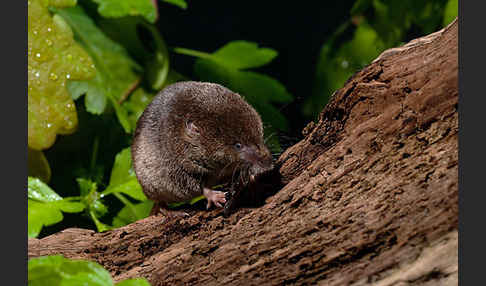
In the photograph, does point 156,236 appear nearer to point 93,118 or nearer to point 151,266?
point 151,266

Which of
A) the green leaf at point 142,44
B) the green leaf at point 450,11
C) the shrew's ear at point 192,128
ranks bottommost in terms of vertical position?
the shrew's ear at point 192,128

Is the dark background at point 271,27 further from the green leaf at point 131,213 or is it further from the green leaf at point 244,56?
the green leaf at point 131,213

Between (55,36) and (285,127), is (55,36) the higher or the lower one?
the higher one

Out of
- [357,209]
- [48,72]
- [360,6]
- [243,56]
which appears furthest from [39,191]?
[360,6]

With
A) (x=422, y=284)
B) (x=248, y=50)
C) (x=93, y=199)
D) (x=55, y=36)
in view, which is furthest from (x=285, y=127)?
(x=422, y=284)

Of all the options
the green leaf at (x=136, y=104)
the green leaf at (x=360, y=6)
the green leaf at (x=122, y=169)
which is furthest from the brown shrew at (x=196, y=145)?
the green leaf at (x=360, y=6)
